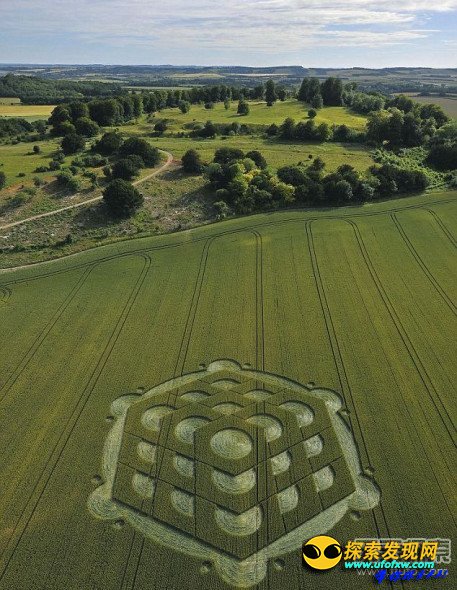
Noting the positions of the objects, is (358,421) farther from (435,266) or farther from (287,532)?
(435,266)


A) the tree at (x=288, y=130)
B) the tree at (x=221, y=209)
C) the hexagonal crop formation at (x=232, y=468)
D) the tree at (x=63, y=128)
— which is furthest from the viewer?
the tree at (x=288, y=130)

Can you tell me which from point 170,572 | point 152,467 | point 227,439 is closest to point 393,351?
point 227,439

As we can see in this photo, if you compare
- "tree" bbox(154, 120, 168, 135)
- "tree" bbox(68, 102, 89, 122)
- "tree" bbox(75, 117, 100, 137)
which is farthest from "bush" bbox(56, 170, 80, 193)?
"tree" bbox(154, 120, 168, 135)

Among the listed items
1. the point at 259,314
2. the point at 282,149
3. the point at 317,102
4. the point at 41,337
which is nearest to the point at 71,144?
the point at 282,149

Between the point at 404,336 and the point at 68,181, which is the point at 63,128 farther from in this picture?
the point at 404,336

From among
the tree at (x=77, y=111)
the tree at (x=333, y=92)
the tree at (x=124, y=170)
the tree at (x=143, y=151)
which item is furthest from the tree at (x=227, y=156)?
the tree at (x=333, y=92)

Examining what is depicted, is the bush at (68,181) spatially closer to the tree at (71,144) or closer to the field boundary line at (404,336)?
the tree at (71,144)
